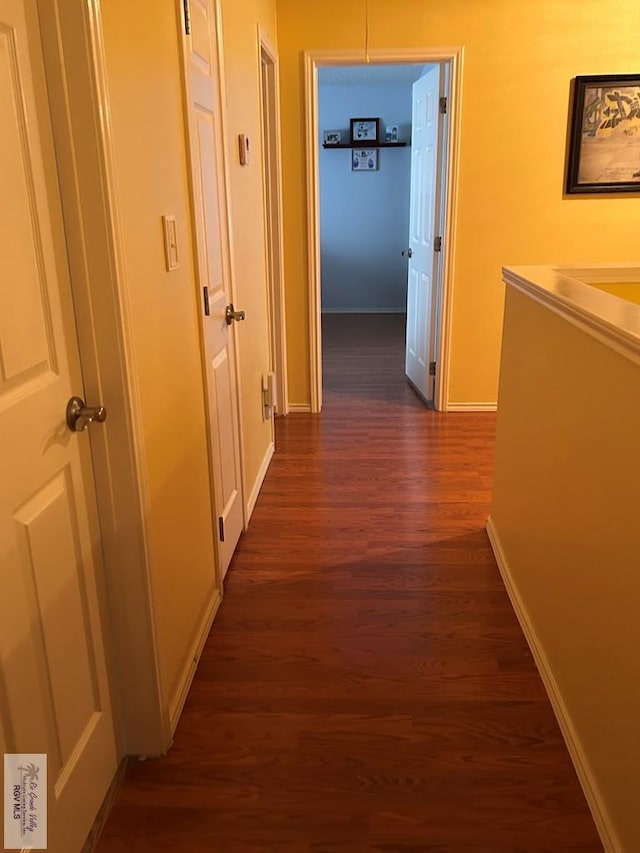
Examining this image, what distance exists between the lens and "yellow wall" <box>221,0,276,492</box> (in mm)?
2844

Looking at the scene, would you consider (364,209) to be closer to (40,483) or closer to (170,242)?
(170,242)

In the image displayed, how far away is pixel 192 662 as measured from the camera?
6.93 ft

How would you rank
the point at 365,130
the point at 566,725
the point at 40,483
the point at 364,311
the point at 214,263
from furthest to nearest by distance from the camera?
the point at 364,311, the point at 365,130, the point at 214,263, the point at 566,725, the point at 40,483

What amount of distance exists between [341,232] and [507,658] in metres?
6.46

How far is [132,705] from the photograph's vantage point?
176cm

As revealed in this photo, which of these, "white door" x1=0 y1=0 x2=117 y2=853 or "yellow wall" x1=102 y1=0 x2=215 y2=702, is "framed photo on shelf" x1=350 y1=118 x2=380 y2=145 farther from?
"white door" x1=0 y1=0 x2=117 y2=853

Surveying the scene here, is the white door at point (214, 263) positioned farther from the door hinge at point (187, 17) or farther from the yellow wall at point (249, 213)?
the yellow wall at point (249, 213)

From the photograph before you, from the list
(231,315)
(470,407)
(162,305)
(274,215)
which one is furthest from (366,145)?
(162,305)

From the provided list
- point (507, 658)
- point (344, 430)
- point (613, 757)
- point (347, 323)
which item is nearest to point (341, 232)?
point (347, 323)

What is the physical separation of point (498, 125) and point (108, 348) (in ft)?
11.2

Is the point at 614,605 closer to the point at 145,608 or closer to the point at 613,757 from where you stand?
the point at 613,757

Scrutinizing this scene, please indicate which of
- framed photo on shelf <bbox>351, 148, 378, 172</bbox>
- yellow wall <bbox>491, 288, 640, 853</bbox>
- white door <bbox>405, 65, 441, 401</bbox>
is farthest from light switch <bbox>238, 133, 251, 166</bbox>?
framed photo on shelf <bbox>351, 148, 378, 172</bbox>

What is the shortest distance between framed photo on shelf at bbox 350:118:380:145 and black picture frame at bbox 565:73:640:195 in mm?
3768

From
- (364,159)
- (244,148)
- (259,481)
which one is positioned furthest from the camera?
(364,159)
